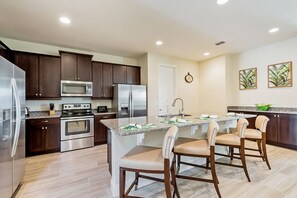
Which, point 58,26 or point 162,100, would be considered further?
point 162,100

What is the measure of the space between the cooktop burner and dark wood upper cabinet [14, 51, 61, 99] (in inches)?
15.0

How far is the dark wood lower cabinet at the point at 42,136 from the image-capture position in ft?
11.3

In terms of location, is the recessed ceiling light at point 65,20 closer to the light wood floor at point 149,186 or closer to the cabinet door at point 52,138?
the cabinet door at point 52,138

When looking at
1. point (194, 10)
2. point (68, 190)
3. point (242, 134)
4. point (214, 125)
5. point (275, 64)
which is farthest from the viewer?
point (275, 64)

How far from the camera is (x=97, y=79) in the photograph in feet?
14.9

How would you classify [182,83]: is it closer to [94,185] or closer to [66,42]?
[66,42]

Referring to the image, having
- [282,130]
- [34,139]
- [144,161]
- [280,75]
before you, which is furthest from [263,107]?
[34,139]

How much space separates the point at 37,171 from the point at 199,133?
3011 millimetres

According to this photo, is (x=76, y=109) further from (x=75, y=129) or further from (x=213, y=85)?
(x=213, y=85)

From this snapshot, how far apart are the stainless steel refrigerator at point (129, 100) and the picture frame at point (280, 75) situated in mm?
3674

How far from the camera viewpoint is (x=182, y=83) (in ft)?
19.1

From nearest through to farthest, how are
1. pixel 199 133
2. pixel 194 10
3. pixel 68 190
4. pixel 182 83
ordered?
1. pixel 68 190
2. pixel 194 10
3. pixel 199 133
4. pixel 182 83

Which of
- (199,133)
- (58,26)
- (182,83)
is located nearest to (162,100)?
(182,83)

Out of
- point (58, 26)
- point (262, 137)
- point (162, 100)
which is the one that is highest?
point (58, 26)
